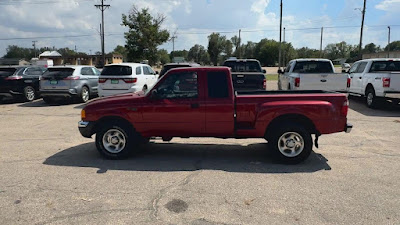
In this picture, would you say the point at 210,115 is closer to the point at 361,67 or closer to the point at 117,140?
the point at 117,140

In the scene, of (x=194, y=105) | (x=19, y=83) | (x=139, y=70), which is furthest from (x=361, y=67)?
(x=19, y=83)

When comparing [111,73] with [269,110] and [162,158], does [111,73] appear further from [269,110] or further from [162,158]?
[269,110]

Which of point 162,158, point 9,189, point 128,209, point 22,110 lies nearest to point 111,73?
point 22,110

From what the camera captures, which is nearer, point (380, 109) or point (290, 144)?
point (290, 144)

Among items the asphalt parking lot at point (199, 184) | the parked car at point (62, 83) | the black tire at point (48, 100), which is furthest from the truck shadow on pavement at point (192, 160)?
the black tire at point (48, 100)

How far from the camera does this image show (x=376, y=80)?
482 inches

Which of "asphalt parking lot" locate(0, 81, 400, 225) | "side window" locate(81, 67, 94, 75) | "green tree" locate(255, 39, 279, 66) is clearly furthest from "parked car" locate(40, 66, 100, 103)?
"green tree" locate(255, 39, 279, 66)

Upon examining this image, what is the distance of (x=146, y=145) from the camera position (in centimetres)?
731

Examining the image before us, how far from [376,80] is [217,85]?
885 cm

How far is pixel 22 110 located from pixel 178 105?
974 centimetres

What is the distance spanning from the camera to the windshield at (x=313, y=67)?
13.1 meters

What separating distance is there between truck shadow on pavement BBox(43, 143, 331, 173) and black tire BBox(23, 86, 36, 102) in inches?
388

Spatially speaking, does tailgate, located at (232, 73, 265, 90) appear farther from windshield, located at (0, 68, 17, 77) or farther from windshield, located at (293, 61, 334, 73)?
windshield, located at (0, 68, 17, 77)

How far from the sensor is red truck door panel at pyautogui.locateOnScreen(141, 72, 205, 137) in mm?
5941
